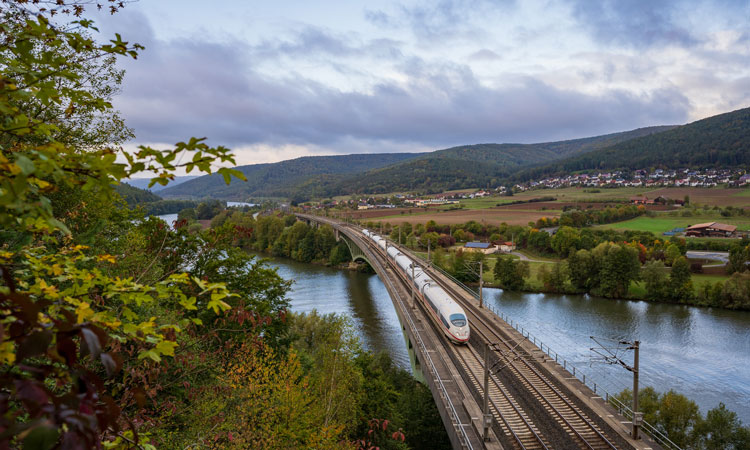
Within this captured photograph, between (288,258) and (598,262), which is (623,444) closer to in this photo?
(598,262)

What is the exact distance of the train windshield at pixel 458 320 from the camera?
2219 cm

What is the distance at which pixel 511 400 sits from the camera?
1631 centimetres

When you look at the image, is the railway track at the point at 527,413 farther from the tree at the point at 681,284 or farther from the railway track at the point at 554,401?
the tree at the point at 681,284

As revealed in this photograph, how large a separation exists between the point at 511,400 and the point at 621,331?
24969 mm

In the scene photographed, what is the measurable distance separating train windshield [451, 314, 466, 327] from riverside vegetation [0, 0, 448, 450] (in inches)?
159

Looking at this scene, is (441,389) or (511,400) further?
(441,389)

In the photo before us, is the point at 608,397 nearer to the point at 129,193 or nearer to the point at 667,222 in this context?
the point at 129,193

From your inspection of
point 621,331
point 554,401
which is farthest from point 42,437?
point 621,331

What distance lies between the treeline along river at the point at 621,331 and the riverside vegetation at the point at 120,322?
493 inches

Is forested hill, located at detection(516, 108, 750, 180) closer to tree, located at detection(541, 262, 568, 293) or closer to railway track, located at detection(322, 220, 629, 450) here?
tree, located at detection(541, 262, 568, 293)

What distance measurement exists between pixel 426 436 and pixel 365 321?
20.9 meters

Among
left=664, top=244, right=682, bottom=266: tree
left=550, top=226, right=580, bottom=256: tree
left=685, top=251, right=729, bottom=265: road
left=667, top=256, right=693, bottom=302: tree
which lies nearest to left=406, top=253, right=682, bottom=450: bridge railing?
left=667, top=256, right=693, bottom=302: tree

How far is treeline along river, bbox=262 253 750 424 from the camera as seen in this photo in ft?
85.4

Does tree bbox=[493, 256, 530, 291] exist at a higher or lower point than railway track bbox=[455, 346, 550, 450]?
lower
